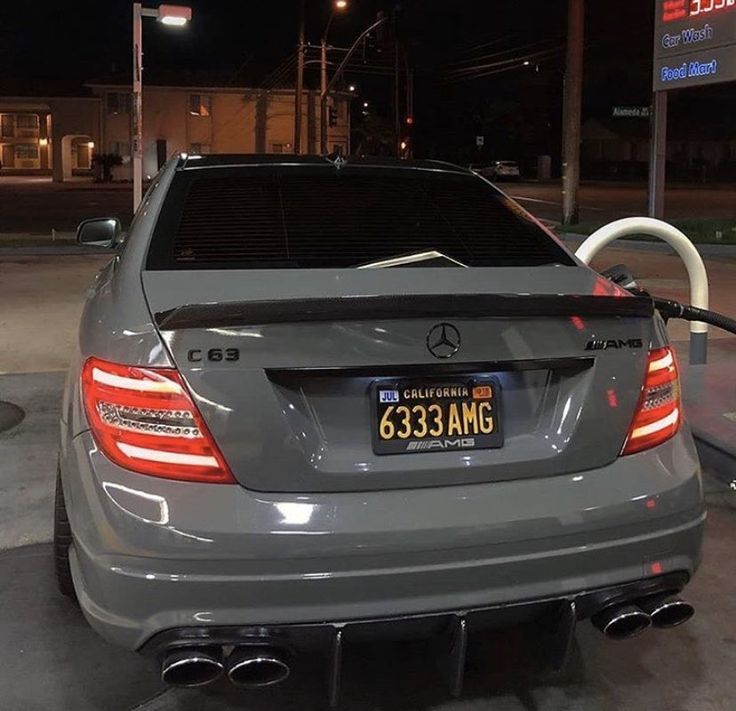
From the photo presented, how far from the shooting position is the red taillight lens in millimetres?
2951

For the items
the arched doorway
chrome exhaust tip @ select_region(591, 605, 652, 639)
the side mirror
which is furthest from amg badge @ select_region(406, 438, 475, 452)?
the arched doorway

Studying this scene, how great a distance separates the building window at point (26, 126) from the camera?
6938 centimetres

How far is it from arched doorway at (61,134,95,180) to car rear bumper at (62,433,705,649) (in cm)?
5962

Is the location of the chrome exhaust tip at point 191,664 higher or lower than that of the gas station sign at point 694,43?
lower

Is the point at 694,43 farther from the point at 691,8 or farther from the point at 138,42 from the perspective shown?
the point at 138,42

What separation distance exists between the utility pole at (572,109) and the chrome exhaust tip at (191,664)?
22.4 meters

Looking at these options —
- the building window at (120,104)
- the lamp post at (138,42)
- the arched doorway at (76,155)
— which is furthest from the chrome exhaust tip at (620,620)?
the building window at (120,104)

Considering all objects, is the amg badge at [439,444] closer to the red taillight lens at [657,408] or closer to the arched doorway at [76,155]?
the red taillight lens at [657,408]

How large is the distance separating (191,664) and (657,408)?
1534mm

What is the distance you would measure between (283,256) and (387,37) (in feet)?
94.9

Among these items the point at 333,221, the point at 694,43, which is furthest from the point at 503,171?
the point at 333,221

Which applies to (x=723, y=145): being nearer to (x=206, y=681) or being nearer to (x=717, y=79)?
(x=717, y=79)

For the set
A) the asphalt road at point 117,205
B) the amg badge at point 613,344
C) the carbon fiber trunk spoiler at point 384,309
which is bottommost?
the amg badge at point 613,344

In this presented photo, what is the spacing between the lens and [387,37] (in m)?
30.8
